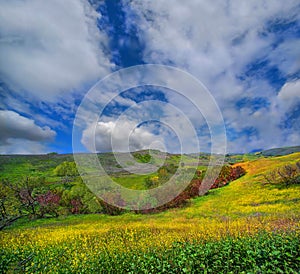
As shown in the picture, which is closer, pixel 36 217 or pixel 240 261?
pixel 240 261

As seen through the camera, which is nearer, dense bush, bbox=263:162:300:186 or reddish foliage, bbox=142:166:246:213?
dense bush, bbox=263:162:300:186

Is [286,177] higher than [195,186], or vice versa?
[286,177]

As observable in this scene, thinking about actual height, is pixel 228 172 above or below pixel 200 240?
above

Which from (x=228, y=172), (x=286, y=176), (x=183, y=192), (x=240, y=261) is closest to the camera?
(x=240, y=261)

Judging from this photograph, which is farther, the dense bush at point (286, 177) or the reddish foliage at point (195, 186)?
the reddish foliage at point (195, 186)

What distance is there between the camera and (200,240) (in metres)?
9.03

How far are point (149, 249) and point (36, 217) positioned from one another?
19.9 metres

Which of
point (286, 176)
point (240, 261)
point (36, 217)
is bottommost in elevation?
point (36, 217)

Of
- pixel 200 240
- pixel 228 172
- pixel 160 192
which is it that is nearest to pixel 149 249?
pixel 200 240

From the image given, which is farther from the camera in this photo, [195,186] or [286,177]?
[195,186]

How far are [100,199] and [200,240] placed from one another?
64.9 ft

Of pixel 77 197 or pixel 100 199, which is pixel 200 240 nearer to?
pixel 100 199

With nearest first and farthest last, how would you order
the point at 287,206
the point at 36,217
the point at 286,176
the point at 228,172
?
the point at 287,206 → the point at 36,217 → the point at 286,176 → the point at 228,172

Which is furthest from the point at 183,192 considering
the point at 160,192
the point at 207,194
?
the point at 207,194
